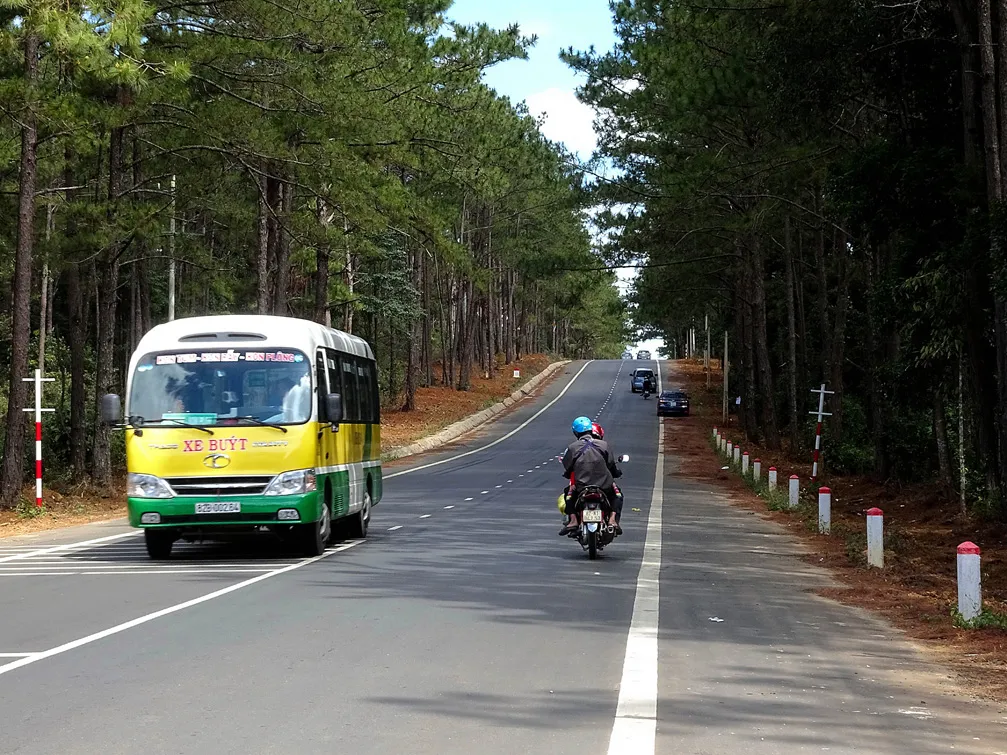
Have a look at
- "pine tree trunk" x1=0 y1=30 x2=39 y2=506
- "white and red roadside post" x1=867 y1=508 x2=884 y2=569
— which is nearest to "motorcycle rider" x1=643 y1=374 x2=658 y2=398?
"pine tree trunk" x1=0 y1=30 x2=39 y2=506

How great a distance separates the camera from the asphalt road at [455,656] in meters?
7.16

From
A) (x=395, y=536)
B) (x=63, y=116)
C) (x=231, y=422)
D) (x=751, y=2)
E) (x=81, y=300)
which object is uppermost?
(x=751, y=2)

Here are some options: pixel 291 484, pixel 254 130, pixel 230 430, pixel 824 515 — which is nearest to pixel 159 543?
pixel 230 430

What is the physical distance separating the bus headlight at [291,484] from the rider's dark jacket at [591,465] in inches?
128

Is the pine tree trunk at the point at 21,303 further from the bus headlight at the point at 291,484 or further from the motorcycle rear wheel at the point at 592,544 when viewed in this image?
the motorcycle rear wheel at the point at 592,544

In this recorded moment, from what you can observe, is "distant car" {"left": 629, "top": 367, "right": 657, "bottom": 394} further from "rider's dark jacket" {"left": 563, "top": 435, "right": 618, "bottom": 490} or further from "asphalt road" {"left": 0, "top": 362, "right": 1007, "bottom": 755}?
"rider's dark jacket" {"left": 563, "top": 435, "right": 618, "bottom": 490}

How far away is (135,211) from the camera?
90.6 feet

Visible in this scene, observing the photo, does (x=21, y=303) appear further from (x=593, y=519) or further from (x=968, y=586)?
(x=968, y=586)

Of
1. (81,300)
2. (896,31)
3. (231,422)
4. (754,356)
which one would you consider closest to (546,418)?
(754,356)

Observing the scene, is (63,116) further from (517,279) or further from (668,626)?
(517,279)

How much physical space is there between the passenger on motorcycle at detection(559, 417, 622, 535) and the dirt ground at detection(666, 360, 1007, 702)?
289cm

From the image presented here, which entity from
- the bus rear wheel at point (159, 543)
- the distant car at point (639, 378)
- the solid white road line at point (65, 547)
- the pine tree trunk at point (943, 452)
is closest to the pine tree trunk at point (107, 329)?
the solid white road line at point (65, 547)

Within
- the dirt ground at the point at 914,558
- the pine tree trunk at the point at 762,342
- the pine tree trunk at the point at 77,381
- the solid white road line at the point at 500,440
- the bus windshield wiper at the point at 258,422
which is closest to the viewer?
the dirt ground at the point at 914,558

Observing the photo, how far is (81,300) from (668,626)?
87.8ft
